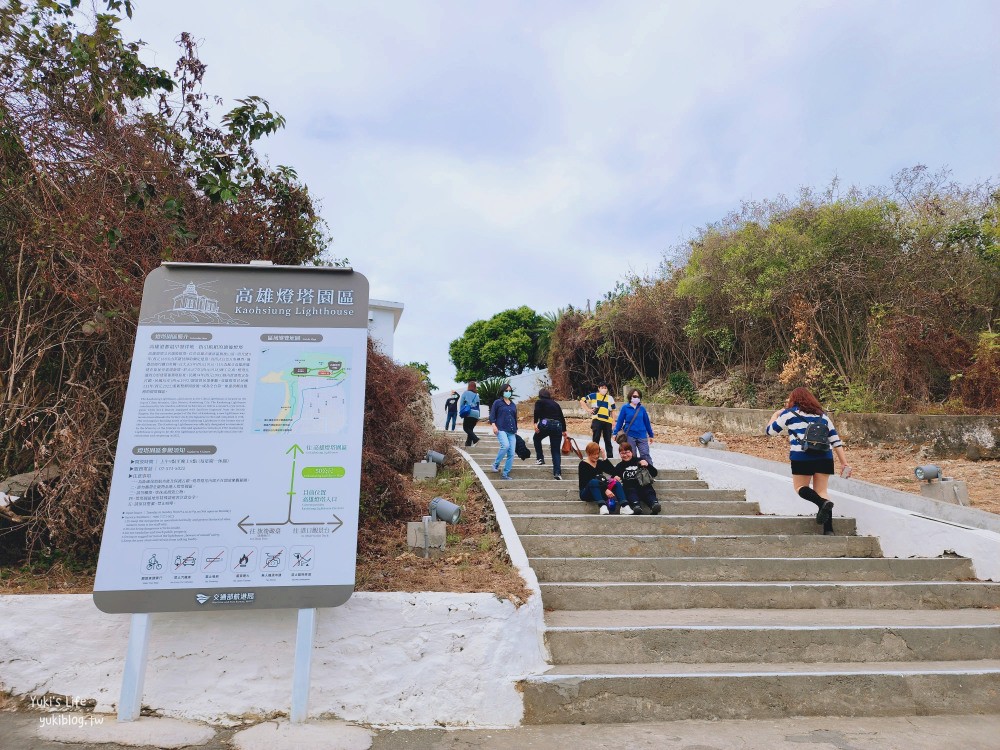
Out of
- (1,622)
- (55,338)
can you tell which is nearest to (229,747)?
(1,622)

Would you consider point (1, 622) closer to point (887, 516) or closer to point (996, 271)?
point (887, 516)

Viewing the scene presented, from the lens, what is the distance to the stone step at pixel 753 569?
534cm

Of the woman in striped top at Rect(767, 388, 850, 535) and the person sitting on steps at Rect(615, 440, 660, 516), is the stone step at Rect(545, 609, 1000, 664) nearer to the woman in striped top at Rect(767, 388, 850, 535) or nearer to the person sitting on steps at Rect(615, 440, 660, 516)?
the woman in striped top at Rect(767, 388, 850, 535)

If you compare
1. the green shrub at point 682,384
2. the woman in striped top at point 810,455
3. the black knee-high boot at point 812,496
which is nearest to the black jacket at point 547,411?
the woman in striped top at point 810,455

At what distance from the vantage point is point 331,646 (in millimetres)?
3613

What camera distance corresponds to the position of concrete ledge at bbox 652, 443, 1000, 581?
18.2ft

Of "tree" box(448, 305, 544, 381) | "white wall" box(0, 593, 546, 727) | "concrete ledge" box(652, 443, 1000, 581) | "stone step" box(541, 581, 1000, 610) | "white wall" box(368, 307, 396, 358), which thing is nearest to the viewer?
"white wall" box(0, 593, 546, 727)

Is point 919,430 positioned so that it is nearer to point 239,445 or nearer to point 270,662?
point 270,662

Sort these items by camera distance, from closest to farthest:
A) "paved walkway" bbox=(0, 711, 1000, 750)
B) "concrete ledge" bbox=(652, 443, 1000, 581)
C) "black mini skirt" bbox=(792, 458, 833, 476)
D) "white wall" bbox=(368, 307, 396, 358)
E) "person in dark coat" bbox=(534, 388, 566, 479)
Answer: "paved walkway" bbox=(0, 711, 1000, 750) < "concrete ledge" bbox=(652, 443, 1000, 581) < "black mini skirt" bbox=(792, 458, 833, 476) < "person in dark coat" bbox=(534, 388, 566, 479) < "white wall" bbox=(368, 307, 396, 358)

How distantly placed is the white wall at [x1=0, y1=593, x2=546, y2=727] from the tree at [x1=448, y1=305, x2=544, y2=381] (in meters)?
31.7

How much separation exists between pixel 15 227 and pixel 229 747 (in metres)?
4.22

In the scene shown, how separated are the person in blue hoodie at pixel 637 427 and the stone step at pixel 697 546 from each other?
208cm

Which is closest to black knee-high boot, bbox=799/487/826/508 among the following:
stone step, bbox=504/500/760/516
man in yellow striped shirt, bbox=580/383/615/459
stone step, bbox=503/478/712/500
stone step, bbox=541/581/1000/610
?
stone step, bbox=504/500/760/516

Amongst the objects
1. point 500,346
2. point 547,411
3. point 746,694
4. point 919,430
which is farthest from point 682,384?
point 500,346
